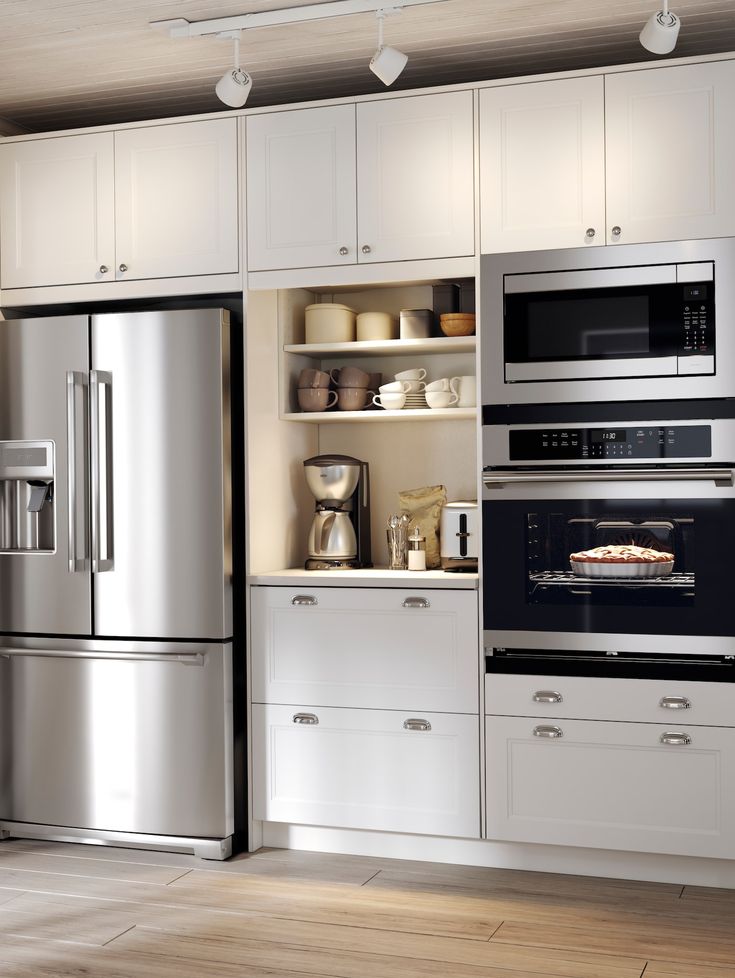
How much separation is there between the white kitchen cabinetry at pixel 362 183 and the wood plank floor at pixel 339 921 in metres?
1.95

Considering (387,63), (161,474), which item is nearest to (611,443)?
(387,63)

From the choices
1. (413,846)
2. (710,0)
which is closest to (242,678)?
(413,846)

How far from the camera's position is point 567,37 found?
11.2 ft

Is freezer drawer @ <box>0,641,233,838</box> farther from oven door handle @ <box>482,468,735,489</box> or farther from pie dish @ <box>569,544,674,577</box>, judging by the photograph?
pie dish @ <box>569,544,674,577</box>

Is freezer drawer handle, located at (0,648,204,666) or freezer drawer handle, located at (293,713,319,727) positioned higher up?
freezer drawer handle, located at (0,648,204,666)

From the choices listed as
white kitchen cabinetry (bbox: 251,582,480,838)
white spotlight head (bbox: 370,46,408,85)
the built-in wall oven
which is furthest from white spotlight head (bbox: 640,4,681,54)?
white kitchen cabinetry (bbox: 251,582,480,838)

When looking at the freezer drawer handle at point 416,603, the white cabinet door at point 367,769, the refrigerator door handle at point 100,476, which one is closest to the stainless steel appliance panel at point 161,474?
the refrigerator door handle at point 100,476

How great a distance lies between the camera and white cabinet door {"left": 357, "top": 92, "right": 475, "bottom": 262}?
11.2ft

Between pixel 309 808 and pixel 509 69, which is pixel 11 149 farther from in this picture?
pixel 309 808

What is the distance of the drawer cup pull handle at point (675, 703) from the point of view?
10.5 feet

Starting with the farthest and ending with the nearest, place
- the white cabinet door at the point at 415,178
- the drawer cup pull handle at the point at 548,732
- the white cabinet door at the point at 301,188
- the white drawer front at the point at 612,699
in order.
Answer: the white cabinet door at the point at 301,188
the white cabinet door at the point at 415,178
the drawer cup pull handle at the point at 548,732
the white drawer front at the point at 612,699

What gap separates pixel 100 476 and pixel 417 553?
3.58ft

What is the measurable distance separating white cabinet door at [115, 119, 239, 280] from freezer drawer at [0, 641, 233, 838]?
4.25 ft

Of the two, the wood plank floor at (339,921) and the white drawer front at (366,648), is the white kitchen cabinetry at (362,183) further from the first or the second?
the wood plank floor at (339,921)
